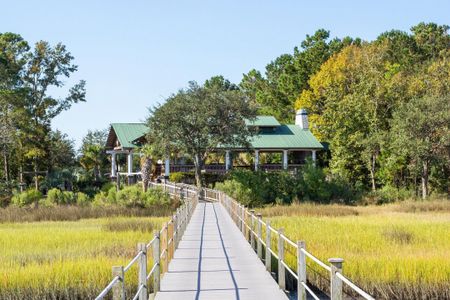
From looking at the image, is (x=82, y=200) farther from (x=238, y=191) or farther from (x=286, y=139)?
(x=286, y=139)

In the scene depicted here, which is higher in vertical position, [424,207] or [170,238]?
[170,238]

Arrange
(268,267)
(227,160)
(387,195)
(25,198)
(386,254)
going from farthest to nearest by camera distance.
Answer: (227,160) < (387,195) < (25,198) < (386,254) < (268,267)

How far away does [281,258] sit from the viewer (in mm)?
11250

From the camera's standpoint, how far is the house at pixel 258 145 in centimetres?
4994

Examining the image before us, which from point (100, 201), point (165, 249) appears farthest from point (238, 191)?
point (165, 249)

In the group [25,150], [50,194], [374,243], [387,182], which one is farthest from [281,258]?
[25,150]

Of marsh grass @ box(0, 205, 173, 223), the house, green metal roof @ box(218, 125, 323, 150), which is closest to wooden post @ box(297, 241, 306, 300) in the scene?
marsh grass @ box(0, 205, 173, 223)

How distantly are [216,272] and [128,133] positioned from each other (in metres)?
40.6

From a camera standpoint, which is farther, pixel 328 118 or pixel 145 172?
pixel 328 118

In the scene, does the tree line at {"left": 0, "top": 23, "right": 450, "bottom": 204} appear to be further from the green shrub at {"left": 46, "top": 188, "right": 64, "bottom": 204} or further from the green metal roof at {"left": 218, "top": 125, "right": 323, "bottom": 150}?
the green shrub at {"left": 46, "top": 188, "right": 64, "bottom": 204}

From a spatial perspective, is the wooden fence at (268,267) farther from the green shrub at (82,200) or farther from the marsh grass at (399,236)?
the green shrub at (82,200)

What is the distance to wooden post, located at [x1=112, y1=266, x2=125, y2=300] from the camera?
650 cm

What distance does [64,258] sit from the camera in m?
15.8

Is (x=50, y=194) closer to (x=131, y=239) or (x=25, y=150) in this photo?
(x=25, y=150)
